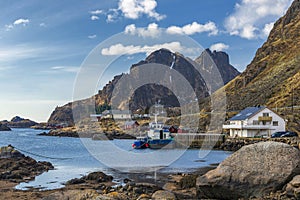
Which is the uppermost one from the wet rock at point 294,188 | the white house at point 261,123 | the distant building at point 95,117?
the distant building at point 95,117

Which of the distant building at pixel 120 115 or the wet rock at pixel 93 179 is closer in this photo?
the wet rock at pixel 93 179

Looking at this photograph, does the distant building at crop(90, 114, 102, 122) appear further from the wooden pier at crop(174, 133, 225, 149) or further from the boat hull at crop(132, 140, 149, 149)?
the boat hull at crop(132, 140, 149, 149)

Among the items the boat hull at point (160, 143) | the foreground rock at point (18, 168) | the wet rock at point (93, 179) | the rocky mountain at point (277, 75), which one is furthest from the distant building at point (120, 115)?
the wet rock at point (93, 179)

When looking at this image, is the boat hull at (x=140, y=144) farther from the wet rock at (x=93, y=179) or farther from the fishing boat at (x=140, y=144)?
the wet rock at (x=93, y=179)

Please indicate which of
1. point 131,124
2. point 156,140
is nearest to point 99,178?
point 156,140

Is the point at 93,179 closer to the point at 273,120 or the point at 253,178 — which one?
the point at 253,178

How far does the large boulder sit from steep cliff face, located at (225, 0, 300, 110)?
77960 mm

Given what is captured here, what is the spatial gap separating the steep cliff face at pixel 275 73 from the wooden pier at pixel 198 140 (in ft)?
91.2

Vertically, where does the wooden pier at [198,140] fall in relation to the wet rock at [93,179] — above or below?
above

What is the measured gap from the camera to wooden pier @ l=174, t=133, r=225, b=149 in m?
67.2

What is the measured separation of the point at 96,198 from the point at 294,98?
8671cm

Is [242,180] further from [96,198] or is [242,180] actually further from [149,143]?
[149,143]

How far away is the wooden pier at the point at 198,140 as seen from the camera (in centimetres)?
6719

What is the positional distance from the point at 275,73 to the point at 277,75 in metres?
4.10
